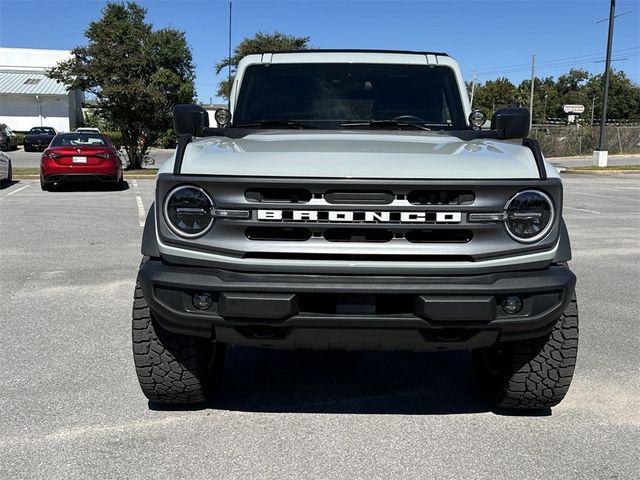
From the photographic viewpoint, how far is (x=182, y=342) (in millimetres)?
3332

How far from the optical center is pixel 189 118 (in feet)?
13.5

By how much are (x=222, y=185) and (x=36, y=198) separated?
12.1 metres

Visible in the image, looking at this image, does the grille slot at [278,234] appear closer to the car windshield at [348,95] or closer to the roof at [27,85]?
the car windshield at [348,95]

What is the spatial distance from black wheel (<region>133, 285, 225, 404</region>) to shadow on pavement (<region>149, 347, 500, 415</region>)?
0.88 feet

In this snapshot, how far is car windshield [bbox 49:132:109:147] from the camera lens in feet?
49.5

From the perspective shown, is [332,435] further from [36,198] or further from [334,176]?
[36,198]

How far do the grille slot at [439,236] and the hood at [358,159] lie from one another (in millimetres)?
244

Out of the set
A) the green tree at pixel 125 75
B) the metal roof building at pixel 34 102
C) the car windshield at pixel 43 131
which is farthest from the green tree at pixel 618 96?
the green tree at pixel 125 75

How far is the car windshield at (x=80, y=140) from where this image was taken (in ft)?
49.5

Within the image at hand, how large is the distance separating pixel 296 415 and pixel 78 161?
12.8 meters

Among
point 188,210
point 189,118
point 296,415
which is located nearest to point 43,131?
point 189,118

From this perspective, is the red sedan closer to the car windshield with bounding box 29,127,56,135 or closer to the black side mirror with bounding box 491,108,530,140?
the black side mirror with bounding box 491,108,530,140

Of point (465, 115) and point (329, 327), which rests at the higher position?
point (465, 115)

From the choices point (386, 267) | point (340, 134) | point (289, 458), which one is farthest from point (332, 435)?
point (340, 134)
